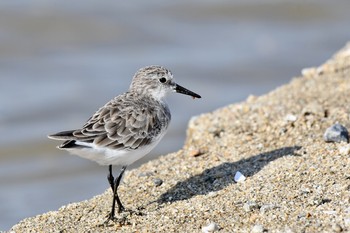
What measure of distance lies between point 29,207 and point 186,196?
125 inches

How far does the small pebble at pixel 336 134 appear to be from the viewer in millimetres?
6574

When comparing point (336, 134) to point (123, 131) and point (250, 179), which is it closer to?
point (250, 179)

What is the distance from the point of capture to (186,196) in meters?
6.14

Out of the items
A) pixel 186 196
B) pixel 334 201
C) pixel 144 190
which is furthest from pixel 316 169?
pixel 144 190

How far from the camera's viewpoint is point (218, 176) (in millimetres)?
6445

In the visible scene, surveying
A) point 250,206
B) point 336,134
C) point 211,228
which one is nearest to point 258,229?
point 211,228

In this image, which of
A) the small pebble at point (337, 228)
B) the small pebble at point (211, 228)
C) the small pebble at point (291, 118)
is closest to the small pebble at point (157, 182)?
the small pebble at point (211, 228)

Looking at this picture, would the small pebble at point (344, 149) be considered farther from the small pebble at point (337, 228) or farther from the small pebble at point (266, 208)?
the small pebble at point (337, 228)

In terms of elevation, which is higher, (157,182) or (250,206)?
(157,182)

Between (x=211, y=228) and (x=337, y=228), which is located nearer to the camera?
(x=337, y=228)

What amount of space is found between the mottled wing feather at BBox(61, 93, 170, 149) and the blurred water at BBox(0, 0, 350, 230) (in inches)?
102

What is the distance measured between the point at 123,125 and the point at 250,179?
119cm

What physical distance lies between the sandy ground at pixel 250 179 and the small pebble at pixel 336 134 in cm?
8

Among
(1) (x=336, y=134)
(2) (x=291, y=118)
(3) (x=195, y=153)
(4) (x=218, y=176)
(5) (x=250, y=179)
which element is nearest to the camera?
(5) (x=250, y=179)
